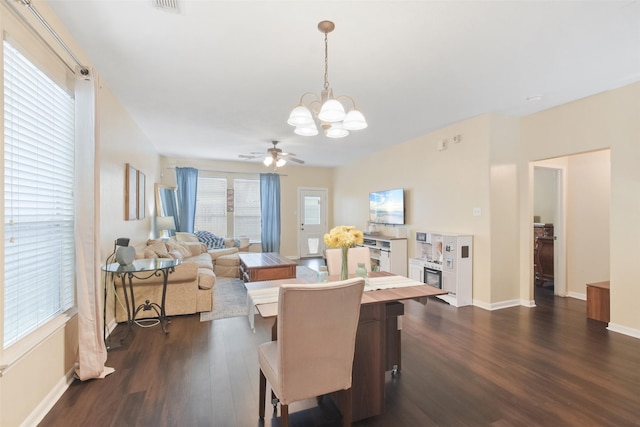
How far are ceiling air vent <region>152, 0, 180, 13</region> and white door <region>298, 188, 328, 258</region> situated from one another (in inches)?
255

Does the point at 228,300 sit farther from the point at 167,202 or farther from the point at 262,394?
the point at 167,202

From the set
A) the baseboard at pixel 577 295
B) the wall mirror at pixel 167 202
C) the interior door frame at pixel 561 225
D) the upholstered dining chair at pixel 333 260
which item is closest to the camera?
the upholstered dining chair at pixel 333 260

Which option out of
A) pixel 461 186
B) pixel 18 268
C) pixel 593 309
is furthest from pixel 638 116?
pixel 18 268

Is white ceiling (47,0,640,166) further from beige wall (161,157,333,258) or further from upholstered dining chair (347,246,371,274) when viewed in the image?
beige wall (161,157,333,258)

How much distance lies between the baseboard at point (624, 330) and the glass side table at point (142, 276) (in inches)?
191

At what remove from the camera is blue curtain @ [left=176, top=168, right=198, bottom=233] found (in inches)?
277

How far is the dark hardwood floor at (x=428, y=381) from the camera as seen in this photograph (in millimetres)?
1904

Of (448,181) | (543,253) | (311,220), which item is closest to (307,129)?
(448,181)

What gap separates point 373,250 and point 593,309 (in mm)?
3241

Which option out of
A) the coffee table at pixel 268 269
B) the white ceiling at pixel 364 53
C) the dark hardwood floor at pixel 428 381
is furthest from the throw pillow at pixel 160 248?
the white ceiling at pixel 364 53

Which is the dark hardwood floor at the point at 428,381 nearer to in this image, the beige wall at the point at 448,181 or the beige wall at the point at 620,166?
the beige wall at the point at 620,166

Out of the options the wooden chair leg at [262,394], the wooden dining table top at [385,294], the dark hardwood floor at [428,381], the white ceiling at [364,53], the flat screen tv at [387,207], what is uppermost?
the white ceiling at [364,53]

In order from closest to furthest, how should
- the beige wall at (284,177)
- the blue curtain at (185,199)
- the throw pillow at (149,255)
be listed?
the throw pillow at (149,255), the blue curtain at (185,199), the beige wall at (284,177)

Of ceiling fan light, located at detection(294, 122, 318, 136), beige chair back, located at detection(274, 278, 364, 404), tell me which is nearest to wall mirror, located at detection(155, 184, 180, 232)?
ceiling fan light, located at detection(294, 122, 318, 136)
